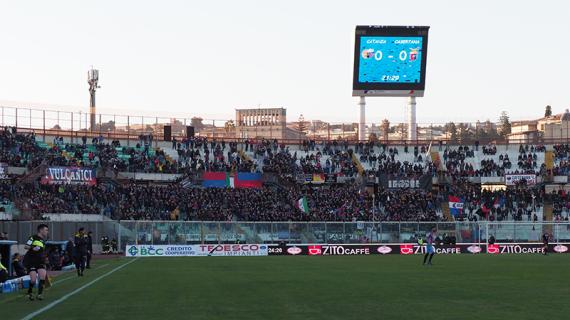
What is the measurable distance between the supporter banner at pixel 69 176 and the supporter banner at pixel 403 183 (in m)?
27.2

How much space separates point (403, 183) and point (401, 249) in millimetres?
18714

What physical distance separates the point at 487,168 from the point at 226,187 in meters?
26.2

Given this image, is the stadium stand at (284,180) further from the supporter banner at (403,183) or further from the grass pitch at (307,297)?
the grass pitch at (307,297)

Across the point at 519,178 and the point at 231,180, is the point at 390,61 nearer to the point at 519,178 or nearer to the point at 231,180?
the point at 519,178

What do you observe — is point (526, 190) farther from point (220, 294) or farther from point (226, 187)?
point (220, 294)

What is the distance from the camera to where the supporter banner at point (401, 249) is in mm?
64438

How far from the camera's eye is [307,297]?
72.1ft

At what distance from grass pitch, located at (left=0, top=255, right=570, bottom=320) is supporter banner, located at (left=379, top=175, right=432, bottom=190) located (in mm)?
50074

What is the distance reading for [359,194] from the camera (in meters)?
81.6

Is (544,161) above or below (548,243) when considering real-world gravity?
above

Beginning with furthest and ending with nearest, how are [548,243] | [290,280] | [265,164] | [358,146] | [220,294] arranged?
[358,146], [265,164], [548,243], [290,280], [220,294]

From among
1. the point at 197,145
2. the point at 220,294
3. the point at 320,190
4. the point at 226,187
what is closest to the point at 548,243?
the point at 320,190

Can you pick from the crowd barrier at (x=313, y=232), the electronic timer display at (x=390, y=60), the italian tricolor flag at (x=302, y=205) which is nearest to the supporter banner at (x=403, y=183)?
the electronic timer display at (x=390, y=60)

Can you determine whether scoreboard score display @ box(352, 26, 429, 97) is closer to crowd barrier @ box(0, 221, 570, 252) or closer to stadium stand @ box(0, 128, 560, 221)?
stadium stand @ box(0, 128, 560, 221)
